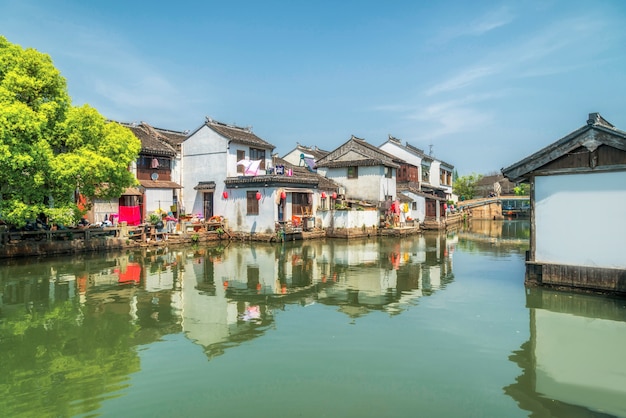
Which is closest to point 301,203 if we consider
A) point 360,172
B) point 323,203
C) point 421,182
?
point 323,203

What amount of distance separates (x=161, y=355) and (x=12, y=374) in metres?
2.12

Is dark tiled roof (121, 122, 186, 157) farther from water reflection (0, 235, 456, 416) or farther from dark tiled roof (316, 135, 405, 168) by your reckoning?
dark tiled roof (316, 135, 405, 168)

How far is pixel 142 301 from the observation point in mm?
10875

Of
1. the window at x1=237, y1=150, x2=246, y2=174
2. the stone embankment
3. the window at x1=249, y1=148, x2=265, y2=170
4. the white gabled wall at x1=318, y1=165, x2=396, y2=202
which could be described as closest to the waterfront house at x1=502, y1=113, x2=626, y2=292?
the stone embankment

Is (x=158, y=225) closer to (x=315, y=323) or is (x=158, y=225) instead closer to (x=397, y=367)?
(x=315, y=323)

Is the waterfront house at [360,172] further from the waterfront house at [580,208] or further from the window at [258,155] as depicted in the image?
the waterfront house at [580,208]

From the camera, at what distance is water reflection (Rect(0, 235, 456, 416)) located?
6.35m

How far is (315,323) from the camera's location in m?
8.92

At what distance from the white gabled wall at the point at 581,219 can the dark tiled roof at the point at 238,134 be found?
68.8ft

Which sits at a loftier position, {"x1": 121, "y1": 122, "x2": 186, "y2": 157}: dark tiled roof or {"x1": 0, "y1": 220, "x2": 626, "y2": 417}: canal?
{"x1": 121, "y1": 122, "x2": 186, "y2": 157}: dark tiled roof

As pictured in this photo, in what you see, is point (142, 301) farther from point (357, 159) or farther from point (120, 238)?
point (357, 159)

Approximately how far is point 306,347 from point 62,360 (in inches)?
159

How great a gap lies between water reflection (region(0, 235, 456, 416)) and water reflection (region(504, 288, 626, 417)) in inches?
121

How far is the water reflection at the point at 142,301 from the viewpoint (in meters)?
6.35
